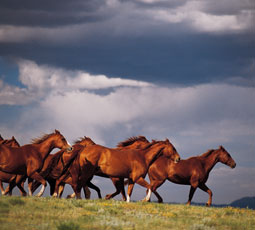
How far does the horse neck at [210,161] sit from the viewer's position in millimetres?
22688

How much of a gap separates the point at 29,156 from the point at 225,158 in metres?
10.6

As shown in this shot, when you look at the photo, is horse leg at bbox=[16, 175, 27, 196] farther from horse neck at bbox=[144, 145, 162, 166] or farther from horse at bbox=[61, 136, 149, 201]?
horse neck at bbox=[144, 145, 162, 166]

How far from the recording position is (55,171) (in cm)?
2073

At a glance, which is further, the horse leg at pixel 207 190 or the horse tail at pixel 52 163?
the horse leg at pixel 207 190

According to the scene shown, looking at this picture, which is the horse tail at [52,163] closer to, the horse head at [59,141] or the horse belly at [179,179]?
the horse head at [59,141]

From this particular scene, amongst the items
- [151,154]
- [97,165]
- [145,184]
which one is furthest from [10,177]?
[151,154]

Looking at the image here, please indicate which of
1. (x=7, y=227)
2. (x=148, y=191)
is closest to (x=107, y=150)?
(x=148, y=191)

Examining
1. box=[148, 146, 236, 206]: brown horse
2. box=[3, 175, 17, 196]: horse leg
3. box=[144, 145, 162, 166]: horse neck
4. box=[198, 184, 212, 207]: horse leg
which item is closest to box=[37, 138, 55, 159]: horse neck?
box=[3, 175, 17, 196]: horse leg

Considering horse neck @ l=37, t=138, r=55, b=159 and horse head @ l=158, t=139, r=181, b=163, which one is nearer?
horse neck @ l=37, t=138, r=55, b=159

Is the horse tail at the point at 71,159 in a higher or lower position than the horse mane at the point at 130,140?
lower

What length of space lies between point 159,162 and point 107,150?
11.8ft

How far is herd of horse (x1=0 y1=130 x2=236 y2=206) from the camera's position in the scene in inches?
738

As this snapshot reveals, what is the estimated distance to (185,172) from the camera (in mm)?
22047

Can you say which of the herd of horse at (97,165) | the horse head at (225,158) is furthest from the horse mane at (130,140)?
the horse head at (225,158)
